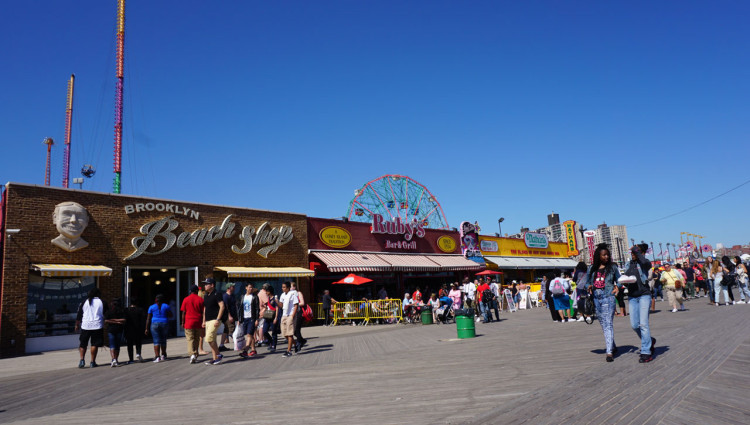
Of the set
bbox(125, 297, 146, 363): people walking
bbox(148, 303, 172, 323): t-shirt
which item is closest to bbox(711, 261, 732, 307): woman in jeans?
bbox(148, 303, 172, 323): t-shirt

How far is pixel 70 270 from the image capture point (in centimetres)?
1540

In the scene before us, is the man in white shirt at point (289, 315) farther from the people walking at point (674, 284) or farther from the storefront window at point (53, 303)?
→ the people walking at point (674, 284)

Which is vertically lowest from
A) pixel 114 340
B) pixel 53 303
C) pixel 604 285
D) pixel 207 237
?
pixel 114 340

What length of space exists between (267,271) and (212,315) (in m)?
10.4

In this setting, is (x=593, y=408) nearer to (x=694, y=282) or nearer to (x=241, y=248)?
(x=241, y=248)

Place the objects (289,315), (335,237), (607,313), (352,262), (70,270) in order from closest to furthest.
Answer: (607,313) → (289,315) → (70,270) → (352,262) → (335,237)

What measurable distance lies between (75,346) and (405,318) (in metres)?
12.4

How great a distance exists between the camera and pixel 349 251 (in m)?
26.3

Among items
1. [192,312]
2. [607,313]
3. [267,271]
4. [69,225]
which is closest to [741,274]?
[607,313]

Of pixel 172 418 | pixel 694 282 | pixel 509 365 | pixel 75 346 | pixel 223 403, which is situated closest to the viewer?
pixel 172 418

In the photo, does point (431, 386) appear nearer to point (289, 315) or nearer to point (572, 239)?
point (289, 315)

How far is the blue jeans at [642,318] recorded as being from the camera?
23.7ft

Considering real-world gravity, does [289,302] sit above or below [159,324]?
above

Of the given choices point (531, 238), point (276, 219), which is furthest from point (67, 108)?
point (531, 238)
